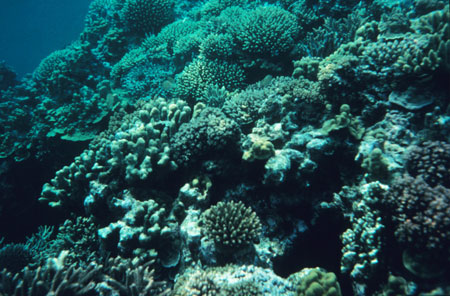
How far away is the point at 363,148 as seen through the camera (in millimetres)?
3467

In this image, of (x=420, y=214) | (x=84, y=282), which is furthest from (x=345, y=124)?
(x=84, y=282)

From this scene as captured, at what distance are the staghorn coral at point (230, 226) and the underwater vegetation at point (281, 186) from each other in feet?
0.07

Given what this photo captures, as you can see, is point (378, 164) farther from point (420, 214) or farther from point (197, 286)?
point (197, 286)

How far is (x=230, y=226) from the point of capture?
10.6ft

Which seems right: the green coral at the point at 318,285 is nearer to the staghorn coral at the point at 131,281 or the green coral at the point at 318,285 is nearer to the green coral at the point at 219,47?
the staghorn coral at the point at 131,281

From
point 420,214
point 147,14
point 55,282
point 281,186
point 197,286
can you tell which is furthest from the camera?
point 147,14

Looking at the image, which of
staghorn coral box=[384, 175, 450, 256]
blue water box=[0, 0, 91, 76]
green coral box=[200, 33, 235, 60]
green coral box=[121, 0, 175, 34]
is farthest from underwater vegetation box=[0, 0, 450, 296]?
blue water box=[0, 0, 91, 76]

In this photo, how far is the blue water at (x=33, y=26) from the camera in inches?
2194

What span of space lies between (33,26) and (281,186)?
91.8 m

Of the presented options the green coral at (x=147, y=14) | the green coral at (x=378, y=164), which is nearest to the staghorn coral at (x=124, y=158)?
the green coral at (x=378, y=164)

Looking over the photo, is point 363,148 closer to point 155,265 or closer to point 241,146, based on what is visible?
point 241,146

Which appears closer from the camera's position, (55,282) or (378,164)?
(55,282)

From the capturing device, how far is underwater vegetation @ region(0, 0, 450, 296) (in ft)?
9.35

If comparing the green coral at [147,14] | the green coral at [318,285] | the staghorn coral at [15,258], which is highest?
the green coral at [147,14]
